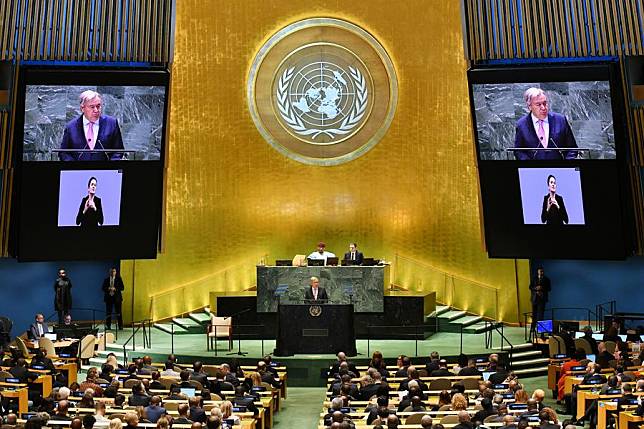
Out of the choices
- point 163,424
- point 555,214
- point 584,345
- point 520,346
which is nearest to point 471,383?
point 584,345

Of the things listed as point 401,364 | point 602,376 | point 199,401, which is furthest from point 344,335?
point 199,401

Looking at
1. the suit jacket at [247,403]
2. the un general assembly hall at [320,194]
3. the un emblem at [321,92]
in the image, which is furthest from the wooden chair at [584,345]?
the un emblem at [321,92]

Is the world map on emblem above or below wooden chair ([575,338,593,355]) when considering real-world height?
above

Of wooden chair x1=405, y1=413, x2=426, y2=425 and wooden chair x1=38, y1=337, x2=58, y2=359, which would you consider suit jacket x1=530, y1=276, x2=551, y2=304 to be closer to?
wooden chair x1=38, y1=337, x2=58, y2=359

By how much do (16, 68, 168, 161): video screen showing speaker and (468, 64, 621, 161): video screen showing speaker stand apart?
22.3 ft

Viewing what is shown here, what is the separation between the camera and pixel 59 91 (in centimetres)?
2222

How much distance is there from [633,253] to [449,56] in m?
5.95

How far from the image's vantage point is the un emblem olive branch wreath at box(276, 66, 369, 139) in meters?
25.0

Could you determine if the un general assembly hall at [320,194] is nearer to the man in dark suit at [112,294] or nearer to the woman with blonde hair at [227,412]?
the man in dark suit at [112,294]

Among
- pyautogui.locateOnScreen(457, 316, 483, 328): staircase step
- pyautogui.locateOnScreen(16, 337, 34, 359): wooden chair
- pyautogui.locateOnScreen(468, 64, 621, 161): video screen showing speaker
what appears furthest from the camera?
pyautogui.locateOnScreen(457, 316, 483, 328): staircase step

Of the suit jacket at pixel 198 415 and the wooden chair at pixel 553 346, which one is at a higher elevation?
the wooden chair at pixel 553 346

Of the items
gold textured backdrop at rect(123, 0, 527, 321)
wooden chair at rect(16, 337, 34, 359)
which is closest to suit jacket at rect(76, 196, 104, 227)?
gold textured backdrop at rect(123, 0, 527, 321)

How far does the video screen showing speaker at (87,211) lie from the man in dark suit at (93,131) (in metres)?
0.39

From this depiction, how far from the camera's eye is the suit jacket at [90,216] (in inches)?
865
